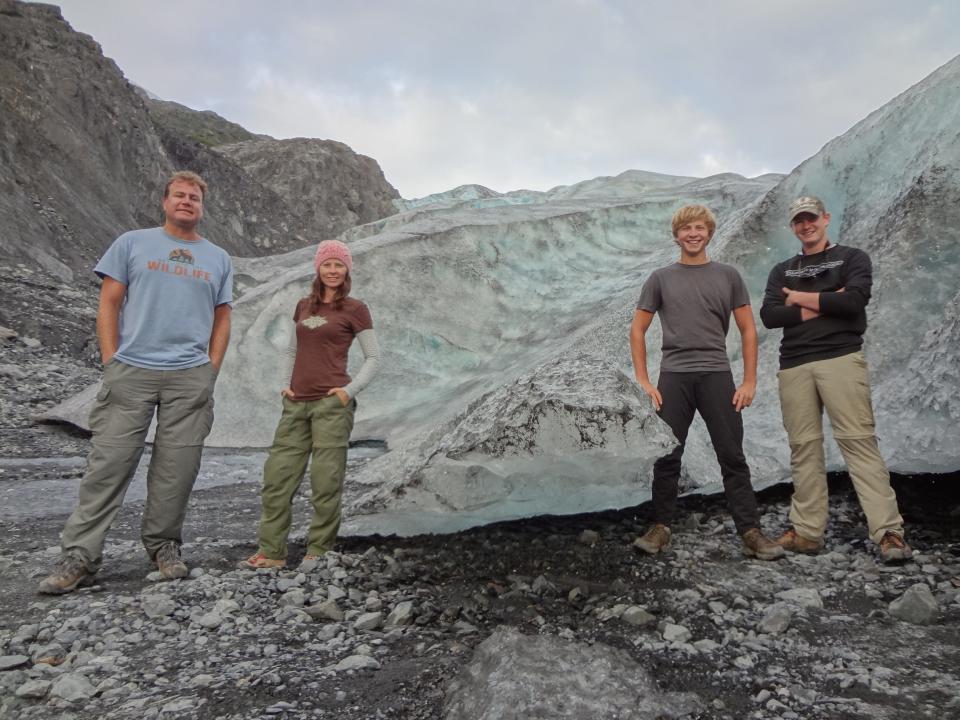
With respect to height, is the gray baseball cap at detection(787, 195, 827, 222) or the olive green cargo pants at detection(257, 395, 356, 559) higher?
the gray baseball cap at detection(787, 195, 827, 222)

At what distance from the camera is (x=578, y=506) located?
3.89 metres

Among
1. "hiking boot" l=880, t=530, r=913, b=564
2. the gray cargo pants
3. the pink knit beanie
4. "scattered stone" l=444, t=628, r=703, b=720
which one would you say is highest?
the pink knit beanie

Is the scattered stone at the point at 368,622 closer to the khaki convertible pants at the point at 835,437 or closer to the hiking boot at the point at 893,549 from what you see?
the khaki convertible pants at the point at 835,437

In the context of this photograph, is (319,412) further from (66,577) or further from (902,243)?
(902,243)

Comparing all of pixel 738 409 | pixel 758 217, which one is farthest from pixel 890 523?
pixel 758 217

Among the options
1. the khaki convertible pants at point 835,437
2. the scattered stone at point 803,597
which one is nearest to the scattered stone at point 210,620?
the scattered stone at point 803,597

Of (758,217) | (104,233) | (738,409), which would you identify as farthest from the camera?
(104,233)

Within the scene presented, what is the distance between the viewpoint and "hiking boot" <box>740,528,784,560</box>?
138 inches

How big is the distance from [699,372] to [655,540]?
2.82 ft

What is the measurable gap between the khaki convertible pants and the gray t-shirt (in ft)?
1.47

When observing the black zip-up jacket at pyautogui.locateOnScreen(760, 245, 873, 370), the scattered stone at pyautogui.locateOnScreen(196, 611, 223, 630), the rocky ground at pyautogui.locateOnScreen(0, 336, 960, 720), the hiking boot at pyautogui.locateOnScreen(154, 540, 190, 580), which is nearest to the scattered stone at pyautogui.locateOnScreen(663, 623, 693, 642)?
the rocky ground at pyautogui.locateOnScreen(0, 336, 960, 720)

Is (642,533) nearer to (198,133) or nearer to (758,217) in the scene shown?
(758,217)

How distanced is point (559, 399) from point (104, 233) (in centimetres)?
1910

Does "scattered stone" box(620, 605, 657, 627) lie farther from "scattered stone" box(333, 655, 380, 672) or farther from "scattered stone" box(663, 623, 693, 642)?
"scattered stone" box(333, 655, 380, 672)
